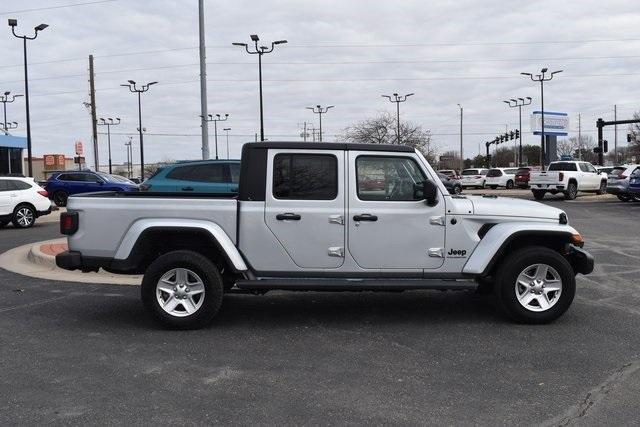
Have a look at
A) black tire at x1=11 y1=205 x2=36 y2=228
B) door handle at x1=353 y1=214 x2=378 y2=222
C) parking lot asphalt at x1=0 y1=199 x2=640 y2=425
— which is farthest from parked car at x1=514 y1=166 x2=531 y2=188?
door handle at x1=353 y1=214 x2=378 y2=222

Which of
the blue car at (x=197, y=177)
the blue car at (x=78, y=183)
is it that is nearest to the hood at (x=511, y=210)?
the blue car at (x=197, y=177)

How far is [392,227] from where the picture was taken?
19.6 feet

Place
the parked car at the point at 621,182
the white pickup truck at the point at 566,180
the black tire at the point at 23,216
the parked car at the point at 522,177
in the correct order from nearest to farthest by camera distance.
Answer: the black tire at the point at 23,216 → the parked car at the point at 621,182 → the white pickup truck at the point at 566,180 → the parked car at the point at 522,177

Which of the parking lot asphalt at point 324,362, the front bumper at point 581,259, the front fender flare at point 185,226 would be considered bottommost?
the parking lot asphalt at point 324,362

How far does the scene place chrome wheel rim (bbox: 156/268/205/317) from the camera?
596cm

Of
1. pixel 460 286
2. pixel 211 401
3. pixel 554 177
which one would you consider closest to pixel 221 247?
pixel 211 401

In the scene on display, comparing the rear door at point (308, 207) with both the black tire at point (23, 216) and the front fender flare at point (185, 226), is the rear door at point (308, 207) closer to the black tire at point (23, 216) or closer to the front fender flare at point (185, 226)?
the front fender flare at point (185, 226)

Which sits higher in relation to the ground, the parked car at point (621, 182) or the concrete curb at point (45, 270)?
the parked car at point (621, 182)

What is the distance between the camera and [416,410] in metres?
4.06

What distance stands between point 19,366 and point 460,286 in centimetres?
402

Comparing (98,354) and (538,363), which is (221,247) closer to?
(98,354)

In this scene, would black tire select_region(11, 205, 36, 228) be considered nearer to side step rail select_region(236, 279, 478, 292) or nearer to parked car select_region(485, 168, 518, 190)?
side step rail select_region(236, 279, 478, 292)

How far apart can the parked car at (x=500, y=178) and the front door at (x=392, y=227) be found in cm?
3829

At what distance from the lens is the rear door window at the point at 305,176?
19.8 ft
